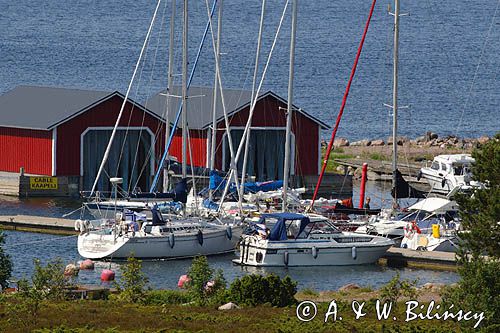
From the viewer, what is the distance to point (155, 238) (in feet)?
161

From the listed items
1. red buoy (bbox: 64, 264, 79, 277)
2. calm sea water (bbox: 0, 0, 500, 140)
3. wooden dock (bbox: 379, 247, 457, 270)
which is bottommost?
red buoy (bbox: 64, 264, 79, 277)

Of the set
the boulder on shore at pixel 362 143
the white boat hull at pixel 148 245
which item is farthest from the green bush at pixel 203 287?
the boulder on shore at pixel 362 143

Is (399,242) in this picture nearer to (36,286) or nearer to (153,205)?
(153,205)

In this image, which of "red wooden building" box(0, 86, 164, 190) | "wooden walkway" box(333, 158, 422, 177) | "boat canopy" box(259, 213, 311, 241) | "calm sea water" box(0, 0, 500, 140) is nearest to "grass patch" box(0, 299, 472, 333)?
"boat canopy" box(259, 213, 311, 241)

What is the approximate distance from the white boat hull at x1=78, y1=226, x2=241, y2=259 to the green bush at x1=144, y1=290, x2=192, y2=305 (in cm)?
1047

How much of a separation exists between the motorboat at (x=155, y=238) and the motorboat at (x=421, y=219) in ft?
16.6

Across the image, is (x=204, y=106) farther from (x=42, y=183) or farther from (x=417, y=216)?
(x=417, y=216)

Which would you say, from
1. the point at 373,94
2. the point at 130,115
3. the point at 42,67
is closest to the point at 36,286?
the point at 130,115

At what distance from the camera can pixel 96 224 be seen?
165ft

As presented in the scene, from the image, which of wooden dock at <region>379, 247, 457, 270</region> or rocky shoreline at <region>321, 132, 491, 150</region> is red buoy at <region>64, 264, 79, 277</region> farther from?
rocky shoreline at <region>321, 132, 491, 150</region>

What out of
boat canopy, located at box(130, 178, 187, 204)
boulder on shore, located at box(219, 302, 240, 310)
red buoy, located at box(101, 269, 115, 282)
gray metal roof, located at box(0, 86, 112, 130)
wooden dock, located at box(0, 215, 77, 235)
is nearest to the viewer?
boulder on shore, located at box(219, 302, 240, 310)

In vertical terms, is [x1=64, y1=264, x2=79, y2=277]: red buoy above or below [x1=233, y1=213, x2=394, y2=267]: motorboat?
below

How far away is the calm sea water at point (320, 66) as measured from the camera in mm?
116438

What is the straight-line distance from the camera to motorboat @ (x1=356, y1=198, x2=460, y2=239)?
51.7 m
